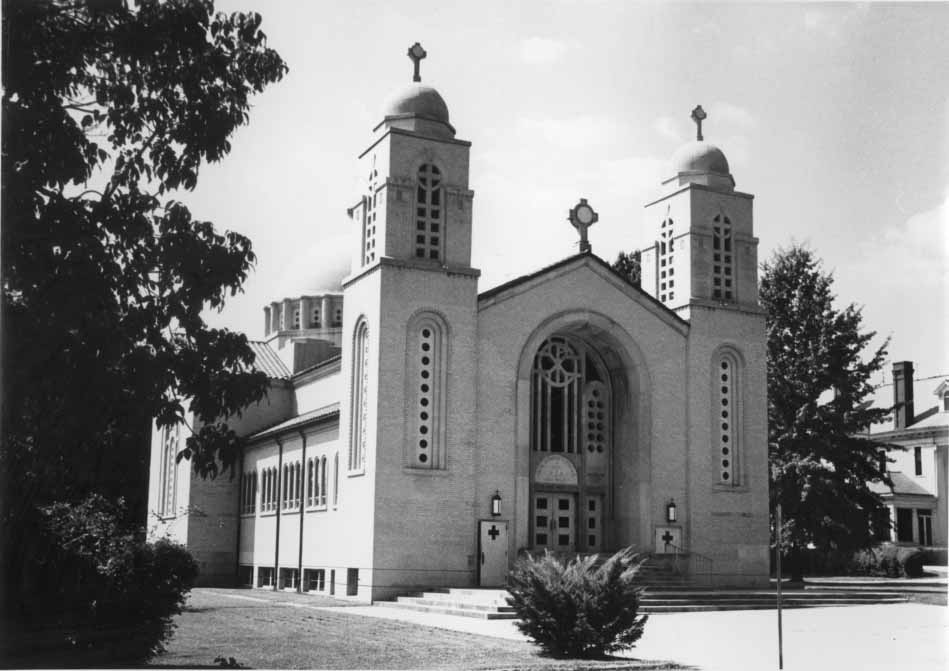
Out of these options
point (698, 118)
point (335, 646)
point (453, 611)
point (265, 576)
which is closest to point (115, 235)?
point (335, 646)

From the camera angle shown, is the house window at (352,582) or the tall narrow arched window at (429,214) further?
the tall narrow arched window at (429,214)

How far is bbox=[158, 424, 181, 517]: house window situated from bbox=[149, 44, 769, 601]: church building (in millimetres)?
9808

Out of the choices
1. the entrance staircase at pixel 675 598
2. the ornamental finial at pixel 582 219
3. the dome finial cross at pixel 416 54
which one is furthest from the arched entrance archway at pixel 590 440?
the dome finial cross at pixel 416 54

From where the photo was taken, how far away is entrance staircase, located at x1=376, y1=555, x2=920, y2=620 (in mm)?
27516

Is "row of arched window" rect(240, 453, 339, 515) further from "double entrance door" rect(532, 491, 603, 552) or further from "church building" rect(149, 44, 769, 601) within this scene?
"double entrance door" rect(532, 491, 603, 552)

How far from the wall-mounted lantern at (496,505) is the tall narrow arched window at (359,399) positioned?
4.04 m

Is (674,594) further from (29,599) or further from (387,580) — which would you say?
(29,599)

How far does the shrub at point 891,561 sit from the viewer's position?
166 feet

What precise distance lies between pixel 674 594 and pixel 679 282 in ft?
40.5

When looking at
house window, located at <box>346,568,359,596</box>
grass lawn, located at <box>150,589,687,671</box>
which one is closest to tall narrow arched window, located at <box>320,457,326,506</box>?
house window, located at <box>346,568,359,596</box>

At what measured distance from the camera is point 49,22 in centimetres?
1291

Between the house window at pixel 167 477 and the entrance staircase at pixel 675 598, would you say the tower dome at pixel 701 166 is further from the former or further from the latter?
the house window at pixel 167 477

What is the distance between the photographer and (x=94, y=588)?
51.1ft

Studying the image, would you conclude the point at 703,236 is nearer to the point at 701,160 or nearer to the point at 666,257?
the point at 666,257
